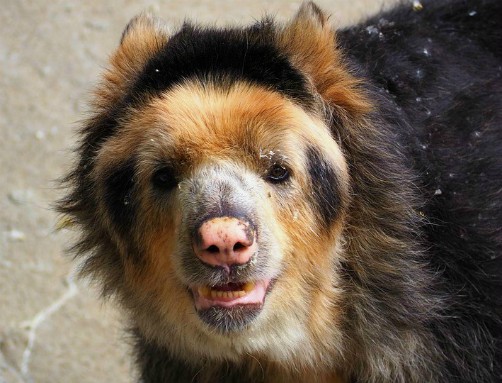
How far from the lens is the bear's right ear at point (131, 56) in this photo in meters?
4.26

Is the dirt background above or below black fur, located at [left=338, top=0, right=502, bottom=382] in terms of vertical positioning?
below

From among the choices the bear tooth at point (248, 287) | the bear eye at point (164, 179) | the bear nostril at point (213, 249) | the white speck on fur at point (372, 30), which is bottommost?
the bear tooth at point (248, 287)

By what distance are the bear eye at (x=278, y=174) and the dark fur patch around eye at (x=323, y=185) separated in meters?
0.13

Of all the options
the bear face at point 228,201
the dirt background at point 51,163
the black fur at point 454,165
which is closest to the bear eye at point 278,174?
the bear face at point 228,201

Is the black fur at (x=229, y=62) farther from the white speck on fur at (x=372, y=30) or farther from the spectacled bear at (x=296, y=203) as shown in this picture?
the white speck on fur at (x=372, y=30)

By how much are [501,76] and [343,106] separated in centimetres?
118

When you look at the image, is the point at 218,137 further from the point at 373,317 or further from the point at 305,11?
the point at 373,317

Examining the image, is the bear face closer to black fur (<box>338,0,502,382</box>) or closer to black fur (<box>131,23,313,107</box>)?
black fur (<box>131,23,313,107</box>)

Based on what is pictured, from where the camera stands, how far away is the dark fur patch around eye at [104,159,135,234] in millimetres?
4062

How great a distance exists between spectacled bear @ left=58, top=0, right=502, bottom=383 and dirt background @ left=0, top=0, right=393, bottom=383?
75 cm

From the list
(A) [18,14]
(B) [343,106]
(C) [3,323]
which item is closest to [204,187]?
(B) [343,106]

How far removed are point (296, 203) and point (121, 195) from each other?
755 mm

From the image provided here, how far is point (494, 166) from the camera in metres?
4.34

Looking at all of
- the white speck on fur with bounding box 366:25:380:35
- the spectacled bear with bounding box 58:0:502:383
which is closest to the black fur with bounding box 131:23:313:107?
the spectacled bear with bounding box 58:0:502:383
